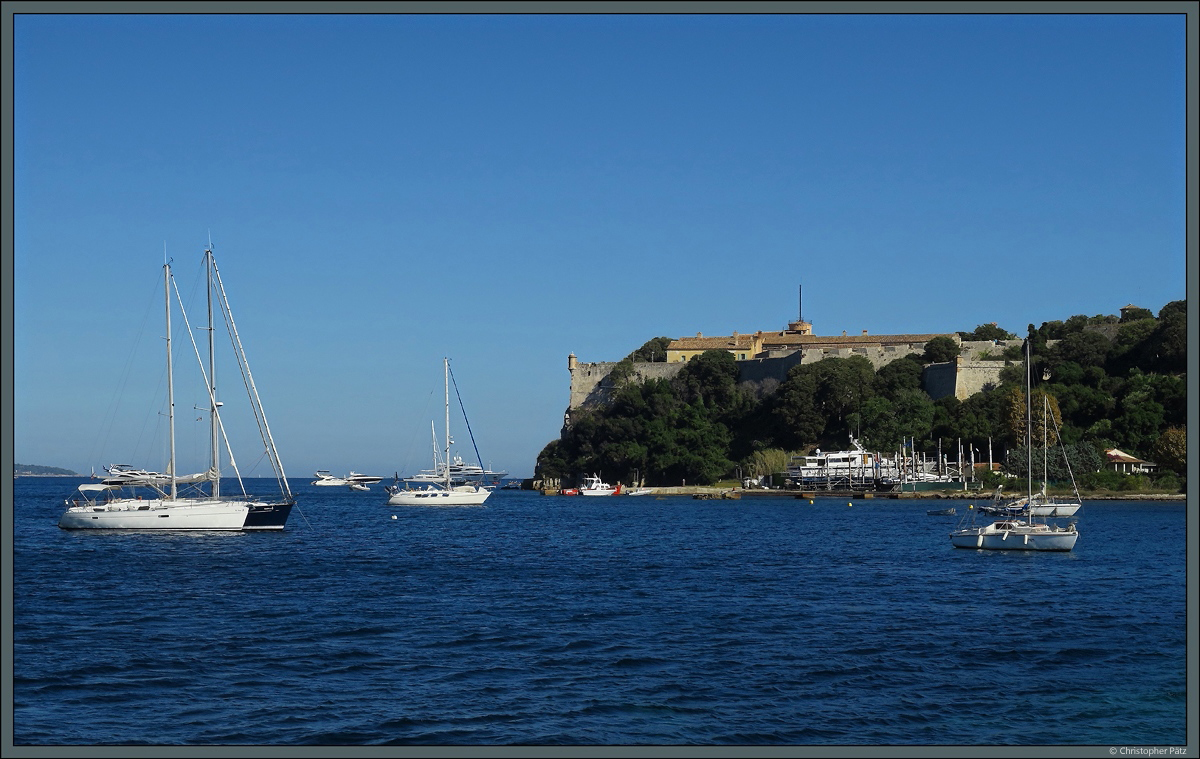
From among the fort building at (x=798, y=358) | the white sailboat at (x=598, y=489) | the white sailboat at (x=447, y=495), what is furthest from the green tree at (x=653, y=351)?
the white sailboat at (x=447, y=495)

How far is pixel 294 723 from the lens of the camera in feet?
35.4

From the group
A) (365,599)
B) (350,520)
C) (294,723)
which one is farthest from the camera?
(350,520)

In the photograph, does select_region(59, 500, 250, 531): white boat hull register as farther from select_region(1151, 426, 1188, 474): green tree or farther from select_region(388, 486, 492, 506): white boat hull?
select_region(1151, 426, 1188, 474): green tree

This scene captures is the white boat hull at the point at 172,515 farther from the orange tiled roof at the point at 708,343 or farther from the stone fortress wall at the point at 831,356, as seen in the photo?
the orange tiled roof at the point at 708,343

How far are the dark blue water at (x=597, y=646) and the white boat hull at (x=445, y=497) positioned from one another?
23.8 m

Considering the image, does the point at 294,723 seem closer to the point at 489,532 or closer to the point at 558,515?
the point at 489,532

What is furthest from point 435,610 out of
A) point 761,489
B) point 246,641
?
point 761,489

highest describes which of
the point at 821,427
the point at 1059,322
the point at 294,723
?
the point at 1059,322

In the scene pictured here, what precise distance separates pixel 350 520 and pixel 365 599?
26023 millimetres

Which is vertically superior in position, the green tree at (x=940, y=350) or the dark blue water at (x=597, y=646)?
the green tree at (x=940, y=350)

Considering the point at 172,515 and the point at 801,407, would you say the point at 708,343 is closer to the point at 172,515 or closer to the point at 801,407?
the point at 801,407

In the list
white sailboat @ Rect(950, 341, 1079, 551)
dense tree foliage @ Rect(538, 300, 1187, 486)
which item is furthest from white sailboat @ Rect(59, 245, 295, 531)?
dense tree foliage @ Rect(538, 300, 1187, 486)

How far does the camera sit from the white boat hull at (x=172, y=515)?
3105 cm

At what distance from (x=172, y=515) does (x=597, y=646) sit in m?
19.8
